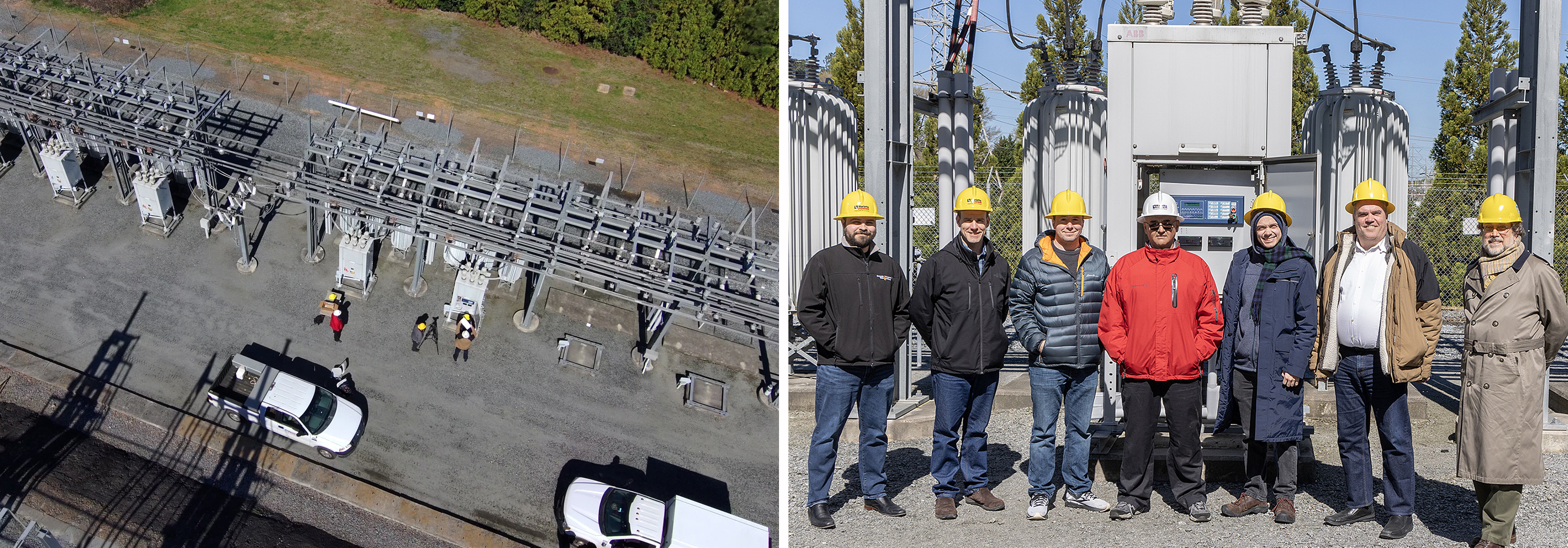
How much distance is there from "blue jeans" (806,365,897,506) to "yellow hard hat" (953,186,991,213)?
103 cm

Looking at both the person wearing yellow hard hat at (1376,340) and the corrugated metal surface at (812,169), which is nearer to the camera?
the person wearing yellow hard hat at (1376,340)

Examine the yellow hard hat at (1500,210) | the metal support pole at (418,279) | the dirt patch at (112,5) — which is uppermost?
the dirt patch at (112,5)

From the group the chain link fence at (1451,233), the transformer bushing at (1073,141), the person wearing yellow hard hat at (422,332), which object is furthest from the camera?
the chain link fence at (1451,233)

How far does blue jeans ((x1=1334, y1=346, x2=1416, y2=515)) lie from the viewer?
215 inches

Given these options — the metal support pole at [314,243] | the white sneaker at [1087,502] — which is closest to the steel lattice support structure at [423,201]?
the metal support pole at [314,243]

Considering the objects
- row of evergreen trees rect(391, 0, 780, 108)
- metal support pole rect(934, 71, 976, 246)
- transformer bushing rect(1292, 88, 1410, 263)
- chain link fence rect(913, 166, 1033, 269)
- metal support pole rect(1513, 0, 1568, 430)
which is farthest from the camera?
row of evergreen trees rect(391, 0, 780, 108)

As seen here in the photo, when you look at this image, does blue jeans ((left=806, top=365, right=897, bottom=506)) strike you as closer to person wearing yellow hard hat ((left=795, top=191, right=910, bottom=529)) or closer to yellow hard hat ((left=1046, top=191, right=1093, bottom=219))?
person wearing yellow hard hat ((left=795, top=191, right=910, bottom=529))

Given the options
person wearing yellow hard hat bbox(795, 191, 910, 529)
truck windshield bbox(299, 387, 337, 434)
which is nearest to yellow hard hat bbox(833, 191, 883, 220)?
person wearing yellow hard hat bbox(795, 191, 910, 529)

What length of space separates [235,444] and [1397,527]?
1174cm

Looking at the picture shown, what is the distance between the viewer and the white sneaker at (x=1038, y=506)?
5660 mm

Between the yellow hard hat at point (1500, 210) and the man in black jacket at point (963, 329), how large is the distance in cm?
256

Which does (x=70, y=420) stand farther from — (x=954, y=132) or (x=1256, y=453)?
(x=1256, y=453)

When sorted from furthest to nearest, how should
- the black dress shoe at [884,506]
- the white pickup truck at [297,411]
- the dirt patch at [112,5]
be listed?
the dirt patch at [112,5] → the white pickup truck at [297,411] → the black dress shoe at [884,506]

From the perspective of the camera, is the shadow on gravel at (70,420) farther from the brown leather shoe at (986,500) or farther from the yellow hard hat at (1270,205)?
the yellow hard hat at (1270,205)
